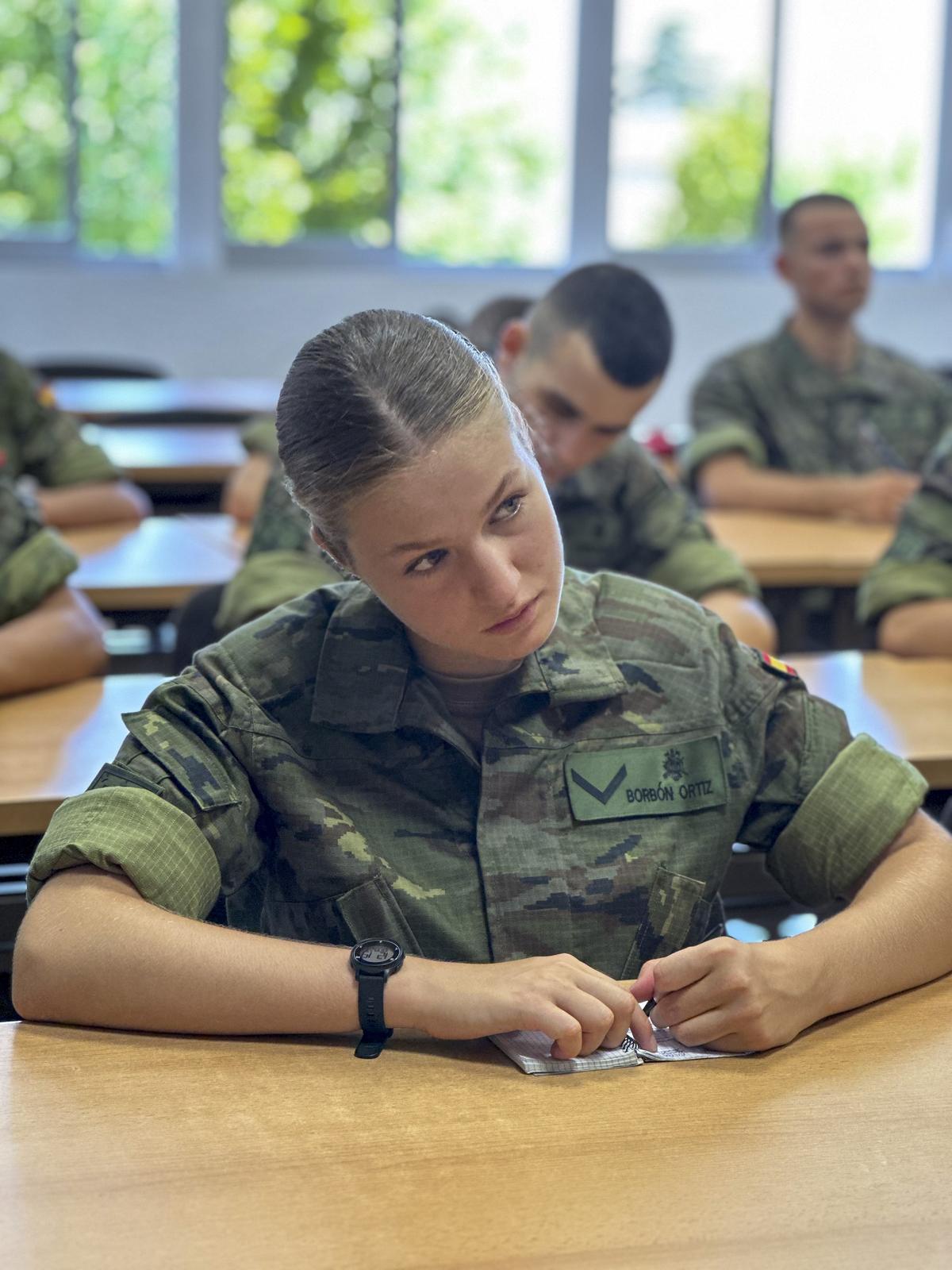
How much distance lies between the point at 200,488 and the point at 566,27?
4222mm

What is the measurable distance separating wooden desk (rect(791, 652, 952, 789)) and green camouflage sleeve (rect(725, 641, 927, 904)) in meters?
0.36

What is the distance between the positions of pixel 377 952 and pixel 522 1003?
12cm

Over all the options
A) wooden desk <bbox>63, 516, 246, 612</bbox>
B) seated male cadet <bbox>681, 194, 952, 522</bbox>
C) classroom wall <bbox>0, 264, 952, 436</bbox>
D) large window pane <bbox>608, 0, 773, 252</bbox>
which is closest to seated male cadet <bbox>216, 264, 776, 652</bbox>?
wooden desk <bbox>63, 516, 246, 612</bbox>

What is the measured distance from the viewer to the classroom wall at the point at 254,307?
6.66 m

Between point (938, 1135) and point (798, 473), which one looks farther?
point (798, 473)

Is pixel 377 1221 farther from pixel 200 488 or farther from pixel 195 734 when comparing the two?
pixel 200 488

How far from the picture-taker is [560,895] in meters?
1.22

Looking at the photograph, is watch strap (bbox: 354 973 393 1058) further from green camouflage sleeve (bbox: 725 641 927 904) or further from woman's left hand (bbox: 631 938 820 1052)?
green camouflage sleeve (bbox: 725 641 927 904)

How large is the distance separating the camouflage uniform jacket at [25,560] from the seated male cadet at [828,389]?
1900 millimetres

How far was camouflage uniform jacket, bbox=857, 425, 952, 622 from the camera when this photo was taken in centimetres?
228

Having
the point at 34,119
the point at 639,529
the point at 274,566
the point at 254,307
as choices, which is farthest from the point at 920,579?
the point at 34,119

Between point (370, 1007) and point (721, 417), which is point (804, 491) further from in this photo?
point (370, 1007)

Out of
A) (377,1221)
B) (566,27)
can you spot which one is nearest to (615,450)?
(377,1221)

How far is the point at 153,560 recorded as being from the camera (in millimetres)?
2668
